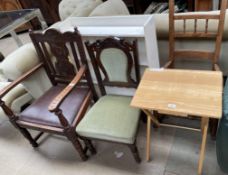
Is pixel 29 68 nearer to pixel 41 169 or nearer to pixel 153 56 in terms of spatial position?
pixel 41 169

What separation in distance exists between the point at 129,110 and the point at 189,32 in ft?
2.39

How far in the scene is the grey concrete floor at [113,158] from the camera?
156 centimetres

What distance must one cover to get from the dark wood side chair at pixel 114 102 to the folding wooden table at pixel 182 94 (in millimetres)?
163

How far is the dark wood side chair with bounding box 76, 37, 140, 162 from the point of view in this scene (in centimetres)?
142

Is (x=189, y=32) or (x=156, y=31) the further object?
(x=156, y=31)

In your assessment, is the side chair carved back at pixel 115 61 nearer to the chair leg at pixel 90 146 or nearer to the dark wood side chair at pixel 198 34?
the dark wood side chair at pixel 198 34

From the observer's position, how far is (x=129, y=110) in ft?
5.02

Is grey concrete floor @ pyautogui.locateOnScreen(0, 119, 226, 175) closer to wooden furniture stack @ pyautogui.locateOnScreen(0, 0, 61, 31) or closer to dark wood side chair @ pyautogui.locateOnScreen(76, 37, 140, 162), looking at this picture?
dark wood side chair @ pyautogui.locateOnScreen(76, 37, 140, 162)

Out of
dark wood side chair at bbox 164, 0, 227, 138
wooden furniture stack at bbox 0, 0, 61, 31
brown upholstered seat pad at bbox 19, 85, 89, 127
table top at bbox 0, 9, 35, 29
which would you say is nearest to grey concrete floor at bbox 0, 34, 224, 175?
dark wood side chair at bbox 164, 0, 227, 138

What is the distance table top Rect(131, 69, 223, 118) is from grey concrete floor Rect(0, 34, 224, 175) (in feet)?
1.99

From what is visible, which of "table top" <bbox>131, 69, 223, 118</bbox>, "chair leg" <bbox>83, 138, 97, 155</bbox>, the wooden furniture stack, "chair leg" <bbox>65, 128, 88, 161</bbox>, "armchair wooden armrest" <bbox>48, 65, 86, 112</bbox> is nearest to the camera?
"table top" <bbox>131, 69, 223, 118</bbox>

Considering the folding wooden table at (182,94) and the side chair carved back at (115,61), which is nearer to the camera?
the folding wooden table at (182,94)

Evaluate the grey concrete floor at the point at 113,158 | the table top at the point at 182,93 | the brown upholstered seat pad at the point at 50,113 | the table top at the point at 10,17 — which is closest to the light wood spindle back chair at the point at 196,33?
the table top at the point at 182,93

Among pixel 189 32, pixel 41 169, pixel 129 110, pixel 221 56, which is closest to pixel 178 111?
pixel 129 110
